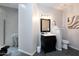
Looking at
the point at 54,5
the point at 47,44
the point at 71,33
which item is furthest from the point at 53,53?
the point at 54,5

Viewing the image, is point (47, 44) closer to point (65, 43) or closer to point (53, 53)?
point (53, 53)

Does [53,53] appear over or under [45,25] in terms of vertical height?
under

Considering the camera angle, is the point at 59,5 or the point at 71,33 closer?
the point at 59,5

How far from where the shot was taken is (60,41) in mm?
2092

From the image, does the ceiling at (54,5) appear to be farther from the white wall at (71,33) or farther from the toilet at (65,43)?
the toilet at (65,43)

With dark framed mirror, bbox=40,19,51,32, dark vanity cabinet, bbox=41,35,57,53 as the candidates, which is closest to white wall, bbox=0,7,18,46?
dark framed mirror, bbox=40,19,51,32

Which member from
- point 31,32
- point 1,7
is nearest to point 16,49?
point 31,32

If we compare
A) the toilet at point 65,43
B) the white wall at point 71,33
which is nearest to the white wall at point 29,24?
the white wall at point 71,33

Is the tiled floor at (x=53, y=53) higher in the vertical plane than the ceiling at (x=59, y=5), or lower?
lower

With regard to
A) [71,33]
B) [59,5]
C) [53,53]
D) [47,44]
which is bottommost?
[53,53]

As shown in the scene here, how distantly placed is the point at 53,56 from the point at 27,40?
64 centimetres

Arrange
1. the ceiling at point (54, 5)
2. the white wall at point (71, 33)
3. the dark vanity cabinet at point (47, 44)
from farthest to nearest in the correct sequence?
the dark vanity cabinet at point (47, 44) → the white wall at point (71, 33) → the ceiling at point (54, 5)

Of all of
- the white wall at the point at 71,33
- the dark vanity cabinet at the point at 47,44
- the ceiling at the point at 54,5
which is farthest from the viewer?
the dark vanity cabinet at the point at 47,44

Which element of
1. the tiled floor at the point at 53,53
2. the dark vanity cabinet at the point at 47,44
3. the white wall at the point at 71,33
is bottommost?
the tiled floor at the point at 53,53
